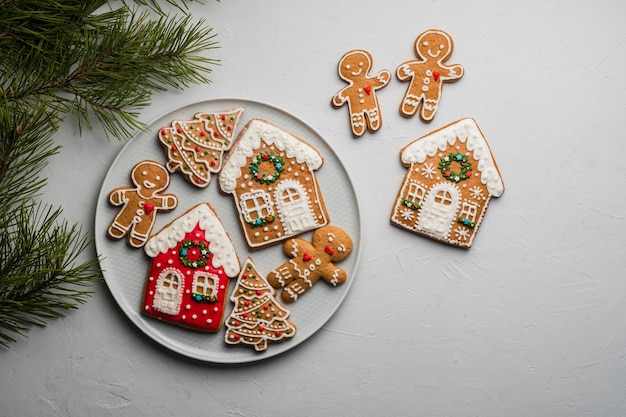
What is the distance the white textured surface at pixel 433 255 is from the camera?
1542 millimetres

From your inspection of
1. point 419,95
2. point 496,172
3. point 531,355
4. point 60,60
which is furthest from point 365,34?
point 531,355

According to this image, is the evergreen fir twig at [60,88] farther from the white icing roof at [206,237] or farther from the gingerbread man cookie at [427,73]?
the gingerbread man cookie at [427,73]

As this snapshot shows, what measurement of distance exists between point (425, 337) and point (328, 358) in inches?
10.9

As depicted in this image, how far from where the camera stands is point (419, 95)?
162cm

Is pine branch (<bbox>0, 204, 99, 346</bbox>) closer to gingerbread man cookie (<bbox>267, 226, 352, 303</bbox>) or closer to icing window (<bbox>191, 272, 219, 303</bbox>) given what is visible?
icing window (<bbox>191, 272, 219, 303</bbox>)

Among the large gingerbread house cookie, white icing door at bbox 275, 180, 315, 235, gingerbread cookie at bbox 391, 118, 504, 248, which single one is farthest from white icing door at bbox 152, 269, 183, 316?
gingerbread cookie at bbox 391, 118, 504, 248

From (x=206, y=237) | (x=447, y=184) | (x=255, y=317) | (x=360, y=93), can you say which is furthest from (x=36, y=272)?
(x=447, y=184)

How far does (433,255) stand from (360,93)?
488 mm

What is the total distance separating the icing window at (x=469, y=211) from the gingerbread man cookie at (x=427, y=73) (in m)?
0.26

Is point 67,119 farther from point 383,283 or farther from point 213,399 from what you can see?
point 383,283

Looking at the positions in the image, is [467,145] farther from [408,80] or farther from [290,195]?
[290,195]

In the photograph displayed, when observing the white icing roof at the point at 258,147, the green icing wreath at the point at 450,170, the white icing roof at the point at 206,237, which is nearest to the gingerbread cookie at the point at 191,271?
the white icing roof at the point at 206,237

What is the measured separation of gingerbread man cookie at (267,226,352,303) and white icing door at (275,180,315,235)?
0.11 feet

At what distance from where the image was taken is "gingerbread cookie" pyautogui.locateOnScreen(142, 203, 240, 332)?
1501mm
